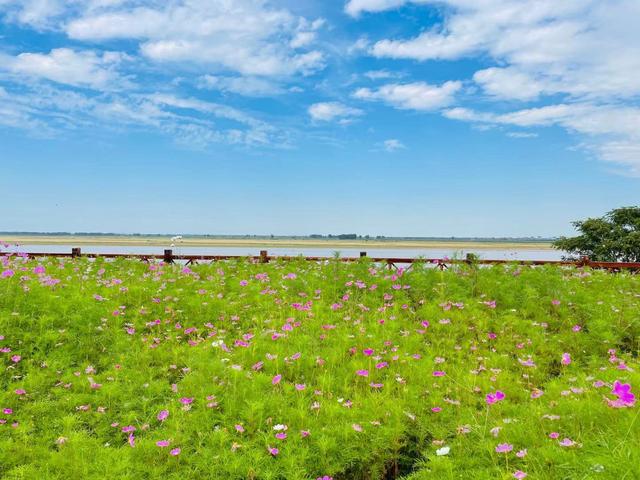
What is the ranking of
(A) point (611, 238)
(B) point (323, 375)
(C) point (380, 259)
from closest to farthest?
(B) point (323, 375) < (C) point (380, 259) < (A) point (611, 238)

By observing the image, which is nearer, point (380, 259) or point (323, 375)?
point (323, 375)

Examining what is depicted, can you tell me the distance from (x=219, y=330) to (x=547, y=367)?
5911 mm

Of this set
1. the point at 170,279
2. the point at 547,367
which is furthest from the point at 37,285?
the point at 547,367

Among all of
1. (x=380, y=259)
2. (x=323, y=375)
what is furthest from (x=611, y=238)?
(x=323, y=375)

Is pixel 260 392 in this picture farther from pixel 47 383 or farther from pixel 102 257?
pixel 102 257

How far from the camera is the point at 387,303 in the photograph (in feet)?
35.6

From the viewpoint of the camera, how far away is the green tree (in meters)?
31.2

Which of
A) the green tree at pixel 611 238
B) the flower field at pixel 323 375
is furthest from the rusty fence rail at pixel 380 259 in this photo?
the green tree at pixel 611 238

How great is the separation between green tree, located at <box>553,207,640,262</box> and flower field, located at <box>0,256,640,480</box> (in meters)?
21.4

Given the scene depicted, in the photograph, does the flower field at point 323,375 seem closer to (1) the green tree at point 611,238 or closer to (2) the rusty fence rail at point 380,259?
(2) the rusty fence rail at point 380,259

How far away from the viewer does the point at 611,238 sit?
32.7 metres

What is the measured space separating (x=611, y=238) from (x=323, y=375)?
32.3 meters

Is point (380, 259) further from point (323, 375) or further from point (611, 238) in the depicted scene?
point (611, 238)

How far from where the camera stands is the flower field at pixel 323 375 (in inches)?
203
